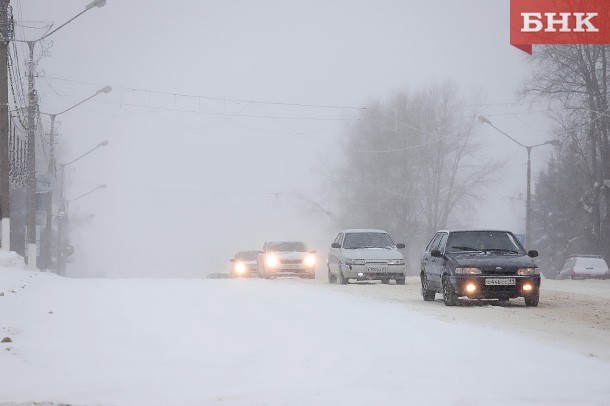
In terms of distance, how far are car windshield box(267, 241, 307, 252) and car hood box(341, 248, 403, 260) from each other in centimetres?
793

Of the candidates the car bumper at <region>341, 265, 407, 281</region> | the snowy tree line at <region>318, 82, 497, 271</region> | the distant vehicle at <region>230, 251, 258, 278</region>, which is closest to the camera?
the car bumper at <region>341, 265, 407, 281</region>

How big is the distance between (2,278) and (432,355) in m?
15.6

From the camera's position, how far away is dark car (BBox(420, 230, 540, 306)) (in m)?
21.0

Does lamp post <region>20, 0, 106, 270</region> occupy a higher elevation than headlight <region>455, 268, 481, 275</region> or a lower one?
higher

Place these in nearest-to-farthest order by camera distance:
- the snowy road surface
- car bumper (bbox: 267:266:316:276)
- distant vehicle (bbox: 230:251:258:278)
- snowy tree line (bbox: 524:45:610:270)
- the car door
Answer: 1. the snowy road surface
2. the car door
3. car bumper (bbox: 267:266:316:276)
4. distant vehicle (bbox: 230:251:258:278)
5. snowy tree line (bbox: 524:45:610:270)

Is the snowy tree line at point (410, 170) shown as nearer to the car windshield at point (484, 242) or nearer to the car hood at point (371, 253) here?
the car hood at point (371, 253)

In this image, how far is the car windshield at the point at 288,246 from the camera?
40.5m

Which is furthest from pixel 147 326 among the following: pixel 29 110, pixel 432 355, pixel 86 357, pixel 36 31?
pixel 36 31

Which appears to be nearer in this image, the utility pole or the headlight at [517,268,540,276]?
the headlight at [517,268,540,276]

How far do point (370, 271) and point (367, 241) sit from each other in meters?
2.13

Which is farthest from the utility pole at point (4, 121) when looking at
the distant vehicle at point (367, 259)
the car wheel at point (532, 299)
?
the car wheel at point (532, 299)

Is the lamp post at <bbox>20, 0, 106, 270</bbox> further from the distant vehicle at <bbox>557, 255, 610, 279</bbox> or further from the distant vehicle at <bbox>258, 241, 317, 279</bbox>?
the distant vehicle at <bbox>557, 255, 610, 279</bbox>

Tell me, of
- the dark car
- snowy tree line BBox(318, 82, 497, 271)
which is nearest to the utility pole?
the dark car

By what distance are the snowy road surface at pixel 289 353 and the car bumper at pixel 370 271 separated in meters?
11.5
